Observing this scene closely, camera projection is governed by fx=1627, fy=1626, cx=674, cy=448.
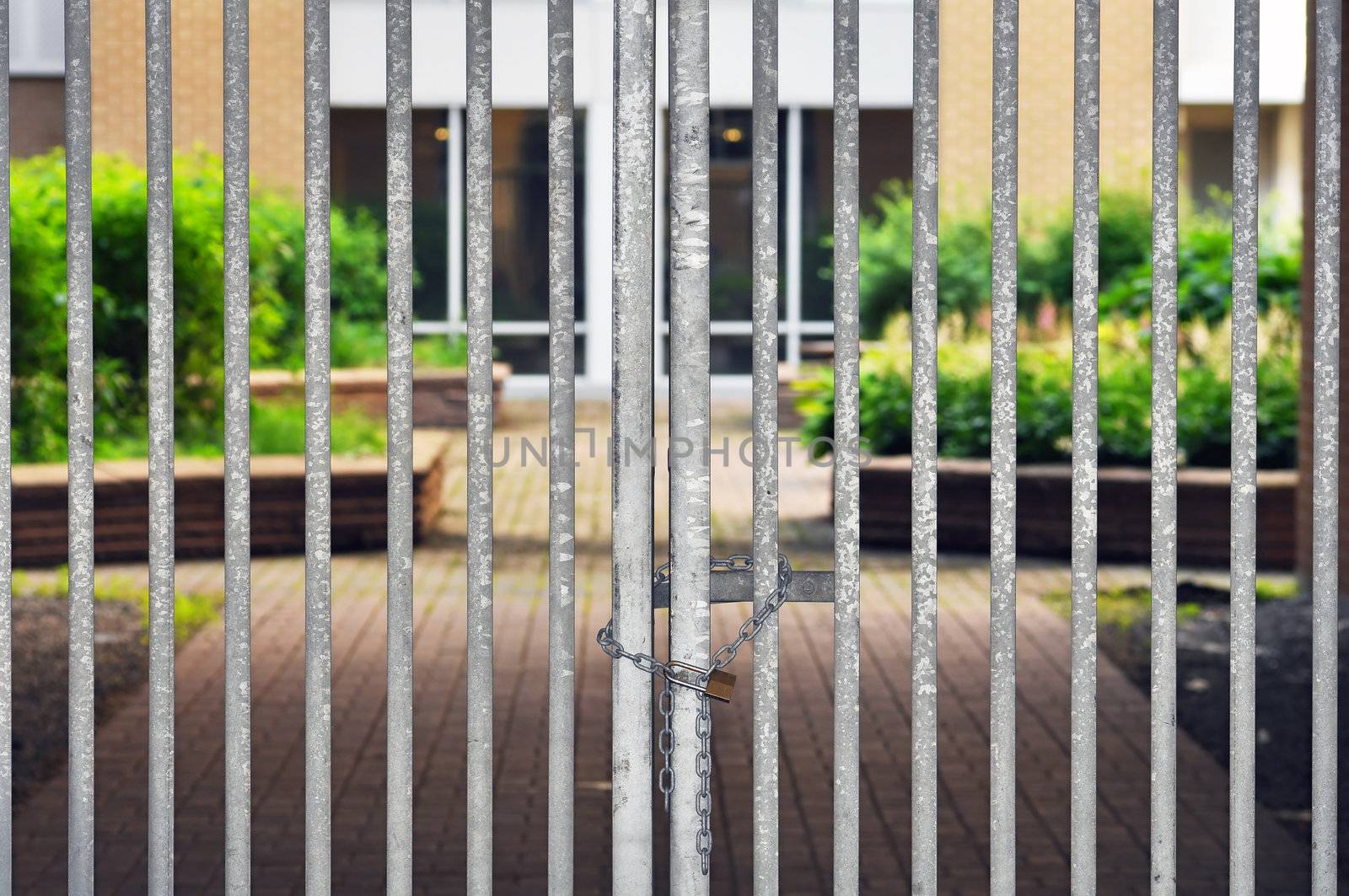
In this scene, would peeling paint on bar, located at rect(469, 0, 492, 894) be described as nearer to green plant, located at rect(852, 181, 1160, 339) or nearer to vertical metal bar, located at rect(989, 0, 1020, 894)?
vertical metal bar, located at rect(989, 0, 1020, 894)

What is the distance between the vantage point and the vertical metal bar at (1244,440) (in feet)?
8.80

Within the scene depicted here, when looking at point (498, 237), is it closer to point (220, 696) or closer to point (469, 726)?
point (220, 696)

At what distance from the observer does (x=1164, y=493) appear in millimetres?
2719

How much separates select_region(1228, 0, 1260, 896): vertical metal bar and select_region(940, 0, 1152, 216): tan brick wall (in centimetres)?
1716

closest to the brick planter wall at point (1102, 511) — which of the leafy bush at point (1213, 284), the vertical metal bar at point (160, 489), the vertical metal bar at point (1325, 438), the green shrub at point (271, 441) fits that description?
the leafy bush at point (1213, 284)

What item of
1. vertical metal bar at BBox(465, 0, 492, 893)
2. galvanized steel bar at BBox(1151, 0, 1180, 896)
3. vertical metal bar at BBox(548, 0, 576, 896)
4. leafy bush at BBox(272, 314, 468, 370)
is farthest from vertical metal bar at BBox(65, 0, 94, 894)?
leafy bush at BBox(272, 314, 468, 370)

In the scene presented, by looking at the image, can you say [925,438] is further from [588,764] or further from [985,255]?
[985,255]

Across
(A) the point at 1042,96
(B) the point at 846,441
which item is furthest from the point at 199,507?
(A) the point at 1042,96

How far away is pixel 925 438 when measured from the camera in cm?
273

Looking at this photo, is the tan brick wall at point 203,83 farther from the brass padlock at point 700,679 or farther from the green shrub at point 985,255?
the brass padlock at point 700,679

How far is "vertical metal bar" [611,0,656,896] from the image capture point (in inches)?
106

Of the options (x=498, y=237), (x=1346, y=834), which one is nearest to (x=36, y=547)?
(x=1346, y=834)

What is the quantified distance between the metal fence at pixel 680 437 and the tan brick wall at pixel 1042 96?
17.2 m

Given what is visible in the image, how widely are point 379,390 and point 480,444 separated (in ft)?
41.2
